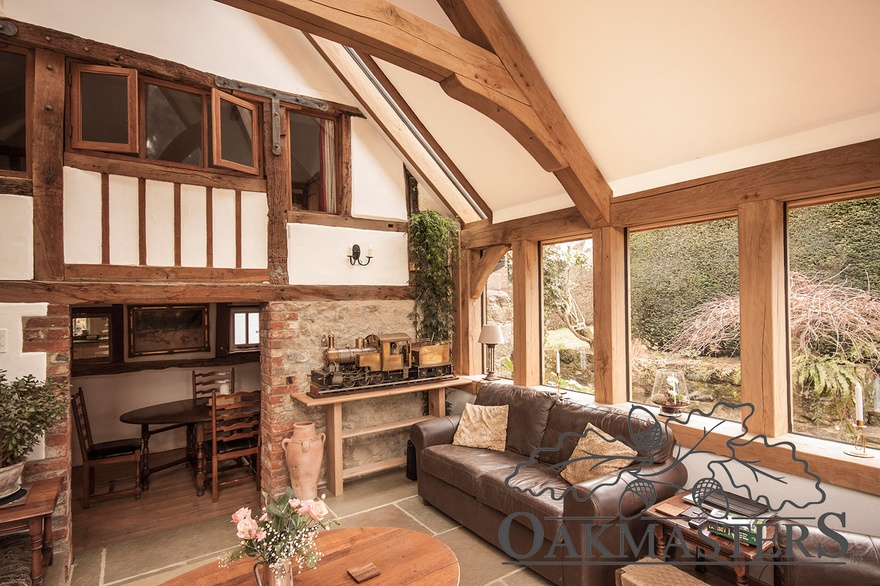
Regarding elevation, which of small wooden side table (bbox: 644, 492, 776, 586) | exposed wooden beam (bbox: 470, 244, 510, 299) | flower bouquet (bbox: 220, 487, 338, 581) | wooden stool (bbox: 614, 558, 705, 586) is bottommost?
wooden stool (bbox: 614, 558, 705, 586)

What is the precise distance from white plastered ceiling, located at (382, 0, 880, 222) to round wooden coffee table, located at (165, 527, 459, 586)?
290 centimetres

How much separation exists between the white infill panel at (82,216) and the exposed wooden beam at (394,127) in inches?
87.6

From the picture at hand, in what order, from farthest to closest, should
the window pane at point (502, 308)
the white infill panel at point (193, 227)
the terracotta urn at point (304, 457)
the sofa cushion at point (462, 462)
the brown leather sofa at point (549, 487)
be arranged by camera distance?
the window pane at point (502, 308), the terracotta urn at point (304, 457), the white infill panel at point (193, 227), the sofa cushion at point (462, 462), the brown leather sofa at point (549, 487)

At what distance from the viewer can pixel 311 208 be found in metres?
4.81

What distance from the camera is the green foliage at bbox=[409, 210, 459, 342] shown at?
4961 mm

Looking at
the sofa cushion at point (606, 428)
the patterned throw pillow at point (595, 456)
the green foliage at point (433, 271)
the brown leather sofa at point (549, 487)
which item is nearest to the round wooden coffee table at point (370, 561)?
the brown leather sofa at point (549, 487)

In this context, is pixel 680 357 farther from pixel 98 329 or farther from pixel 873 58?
pixel 98 329

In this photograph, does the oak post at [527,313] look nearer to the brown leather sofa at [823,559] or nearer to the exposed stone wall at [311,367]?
the exposed stone wall at [311,367]

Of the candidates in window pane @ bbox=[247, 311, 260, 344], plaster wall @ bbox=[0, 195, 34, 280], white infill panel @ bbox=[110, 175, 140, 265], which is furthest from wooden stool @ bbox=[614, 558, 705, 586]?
window pane @ bbox=[247, 311, 260, 344]

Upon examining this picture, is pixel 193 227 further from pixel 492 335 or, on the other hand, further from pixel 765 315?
pixel 765 315

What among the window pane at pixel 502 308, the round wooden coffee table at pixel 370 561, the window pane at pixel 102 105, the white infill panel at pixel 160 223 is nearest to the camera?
the round wooden coffee table at pixel 370 561

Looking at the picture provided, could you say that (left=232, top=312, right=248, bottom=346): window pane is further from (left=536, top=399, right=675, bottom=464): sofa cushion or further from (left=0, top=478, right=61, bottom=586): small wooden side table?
(left=536, top=399, right=675, bottom=464): sofa cushion

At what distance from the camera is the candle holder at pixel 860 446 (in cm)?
245

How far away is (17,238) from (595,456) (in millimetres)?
4146
